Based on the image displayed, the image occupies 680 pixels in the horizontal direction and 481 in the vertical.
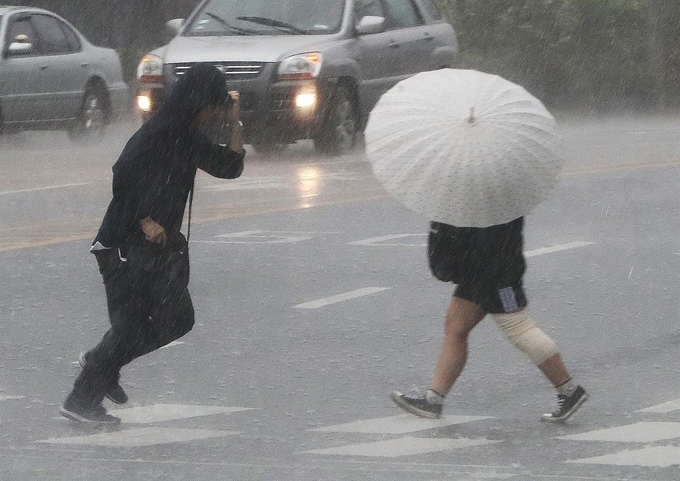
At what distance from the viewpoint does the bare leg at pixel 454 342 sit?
6.86 m

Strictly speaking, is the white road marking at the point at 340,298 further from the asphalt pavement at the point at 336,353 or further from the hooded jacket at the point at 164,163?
the hooded jacket at the point at 164,163

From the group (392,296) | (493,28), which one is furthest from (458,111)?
(493,28)

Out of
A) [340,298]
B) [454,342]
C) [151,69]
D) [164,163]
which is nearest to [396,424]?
[454,342]

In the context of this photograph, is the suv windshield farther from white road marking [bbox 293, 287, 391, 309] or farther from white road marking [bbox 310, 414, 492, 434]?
white road marking [bbox 310, 414, 492, 434]

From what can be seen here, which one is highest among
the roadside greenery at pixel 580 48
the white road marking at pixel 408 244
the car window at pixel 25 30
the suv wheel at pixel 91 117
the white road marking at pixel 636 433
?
the white road marking at pixel 636 433

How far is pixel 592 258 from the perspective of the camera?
11477 mm

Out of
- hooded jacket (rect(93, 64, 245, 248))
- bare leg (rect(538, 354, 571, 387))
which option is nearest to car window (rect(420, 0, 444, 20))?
bare leg (rect(538, 354, 571, 387))

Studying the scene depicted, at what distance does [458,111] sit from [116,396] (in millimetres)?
1737

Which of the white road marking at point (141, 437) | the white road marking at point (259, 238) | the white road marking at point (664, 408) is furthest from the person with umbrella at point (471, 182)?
the white road marking at point (259, 238)

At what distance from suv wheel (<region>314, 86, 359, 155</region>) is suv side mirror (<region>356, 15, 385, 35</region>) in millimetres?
649

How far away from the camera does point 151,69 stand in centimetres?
1886

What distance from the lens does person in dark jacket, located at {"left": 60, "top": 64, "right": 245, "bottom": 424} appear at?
6625 millimetres

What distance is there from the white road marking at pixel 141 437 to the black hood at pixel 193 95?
43.9 inches

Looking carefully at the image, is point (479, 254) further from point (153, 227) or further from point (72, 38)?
point (72, 38)
